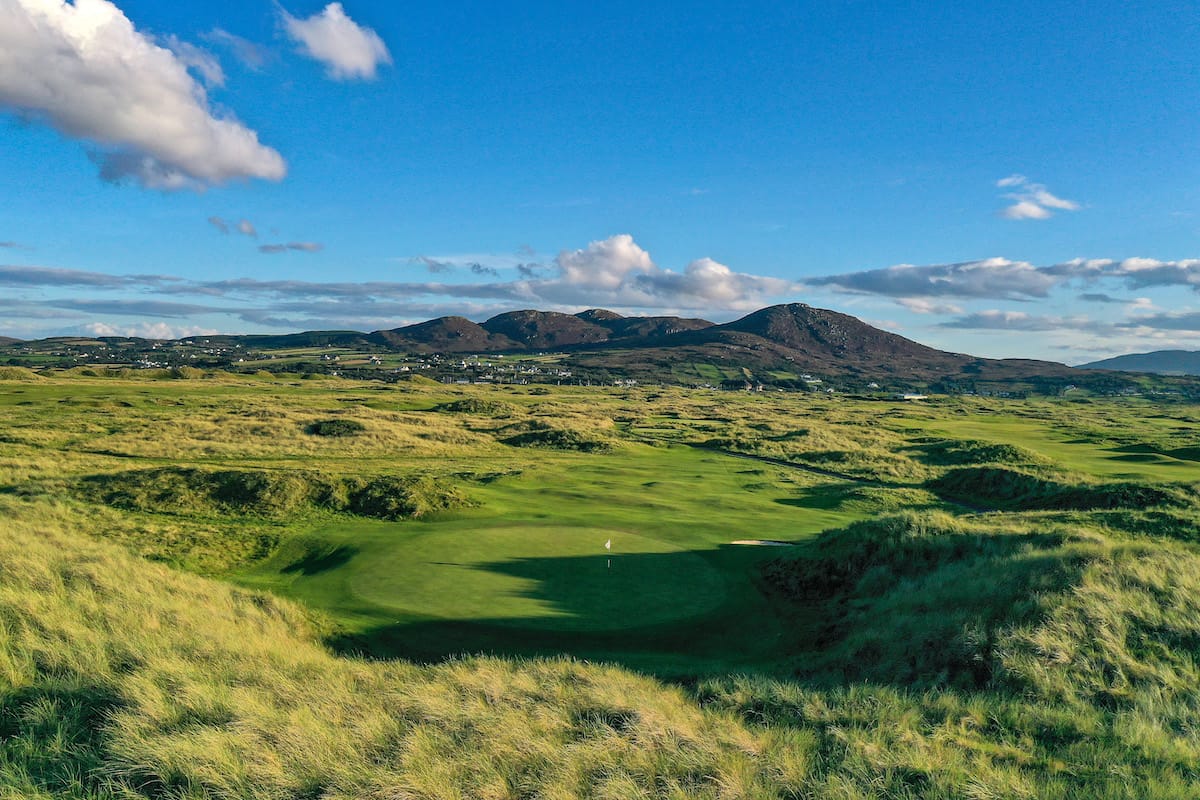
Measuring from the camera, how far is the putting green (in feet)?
52.3

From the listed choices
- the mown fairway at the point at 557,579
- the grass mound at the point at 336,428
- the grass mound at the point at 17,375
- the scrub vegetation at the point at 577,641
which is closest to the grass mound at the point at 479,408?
the grass mound at the point at 336,428

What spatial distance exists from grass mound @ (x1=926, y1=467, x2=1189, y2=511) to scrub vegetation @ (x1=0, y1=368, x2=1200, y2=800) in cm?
27

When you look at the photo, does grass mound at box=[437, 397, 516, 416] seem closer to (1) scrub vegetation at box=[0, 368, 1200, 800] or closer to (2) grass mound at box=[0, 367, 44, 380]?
(1) scrub vegetation at box=[0, 368, 1200, 800]

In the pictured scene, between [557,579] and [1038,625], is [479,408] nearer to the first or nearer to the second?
[557,579]

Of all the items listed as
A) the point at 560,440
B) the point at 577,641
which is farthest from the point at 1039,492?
the point at 560,440

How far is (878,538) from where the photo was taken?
799 inches

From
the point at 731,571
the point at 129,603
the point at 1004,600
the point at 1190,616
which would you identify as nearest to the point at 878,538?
the point at 731,571

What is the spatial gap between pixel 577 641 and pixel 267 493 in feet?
66.9

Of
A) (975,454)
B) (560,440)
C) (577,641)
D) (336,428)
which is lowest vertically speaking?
(560,440)

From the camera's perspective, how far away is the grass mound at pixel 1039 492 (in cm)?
2622

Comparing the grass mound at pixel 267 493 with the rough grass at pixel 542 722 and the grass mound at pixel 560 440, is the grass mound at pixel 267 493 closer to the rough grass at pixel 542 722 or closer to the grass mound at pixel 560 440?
the rough grass at pixel 542 722

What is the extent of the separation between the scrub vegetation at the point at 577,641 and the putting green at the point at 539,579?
11 cm

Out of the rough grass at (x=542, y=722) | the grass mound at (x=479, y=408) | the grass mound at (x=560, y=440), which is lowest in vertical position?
the grass mound at (x=560, y=440)

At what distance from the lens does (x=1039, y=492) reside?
36.0 metres
